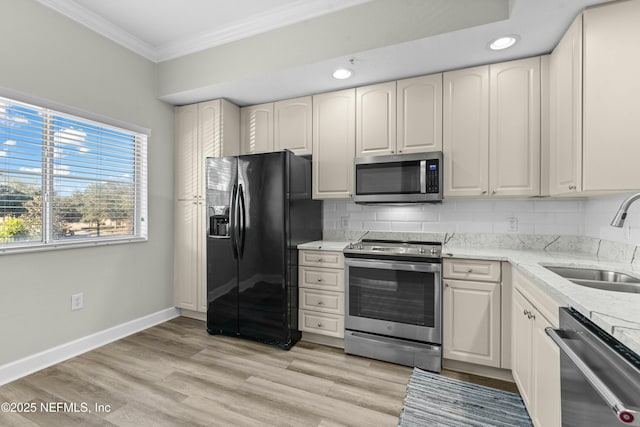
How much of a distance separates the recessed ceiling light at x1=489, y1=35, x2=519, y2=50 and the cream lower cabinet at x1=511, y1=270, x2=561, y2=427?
5.19 ft

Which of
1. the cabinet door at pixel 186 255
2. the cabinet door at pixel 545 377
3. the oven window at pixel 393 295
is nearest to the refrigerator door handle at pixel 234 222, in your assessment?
the cabinet door at pixel 186 255

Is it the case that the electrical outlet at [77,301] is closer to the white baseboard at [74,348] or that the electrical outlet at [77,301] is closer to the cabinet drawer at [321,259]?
the white baseboard at [74,348]

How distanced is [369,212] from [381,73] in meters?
1.30

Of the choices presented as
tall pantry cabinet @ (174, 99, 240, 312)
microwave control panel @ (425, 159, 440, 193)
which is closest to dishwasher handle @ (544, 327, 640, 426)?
microwave control panel @ (425, 159, 440, 193)

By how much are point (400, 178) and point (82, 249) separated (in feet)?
9.18

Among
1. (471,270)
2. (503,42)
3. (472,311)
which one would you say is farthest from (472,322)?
(503,42)

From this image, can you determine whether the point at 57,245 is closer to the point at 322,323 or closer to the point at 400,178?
the point at 322,323

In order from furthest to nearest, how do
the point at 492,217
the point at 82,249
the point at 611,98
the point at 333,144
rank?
the point at 333,144 < the point at 492,217 < the point at 82,249 < the point at 611,98

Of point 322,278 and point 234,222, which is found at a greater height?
point 234,222

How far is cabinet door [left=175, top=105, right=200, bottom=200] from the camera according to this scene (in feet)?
10.6

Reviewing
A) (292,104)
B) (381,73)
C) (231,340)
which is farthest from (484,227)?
(231,340)

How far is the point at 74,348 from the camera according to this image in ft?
8.03

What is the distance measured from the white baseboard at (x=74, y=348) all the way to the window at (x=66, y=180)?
0.82 m

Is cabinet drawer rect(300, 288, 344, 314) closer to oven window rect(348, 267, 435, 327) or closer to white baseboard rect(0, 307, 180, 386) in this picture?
oven window rect(348, 267, 435, 327)
